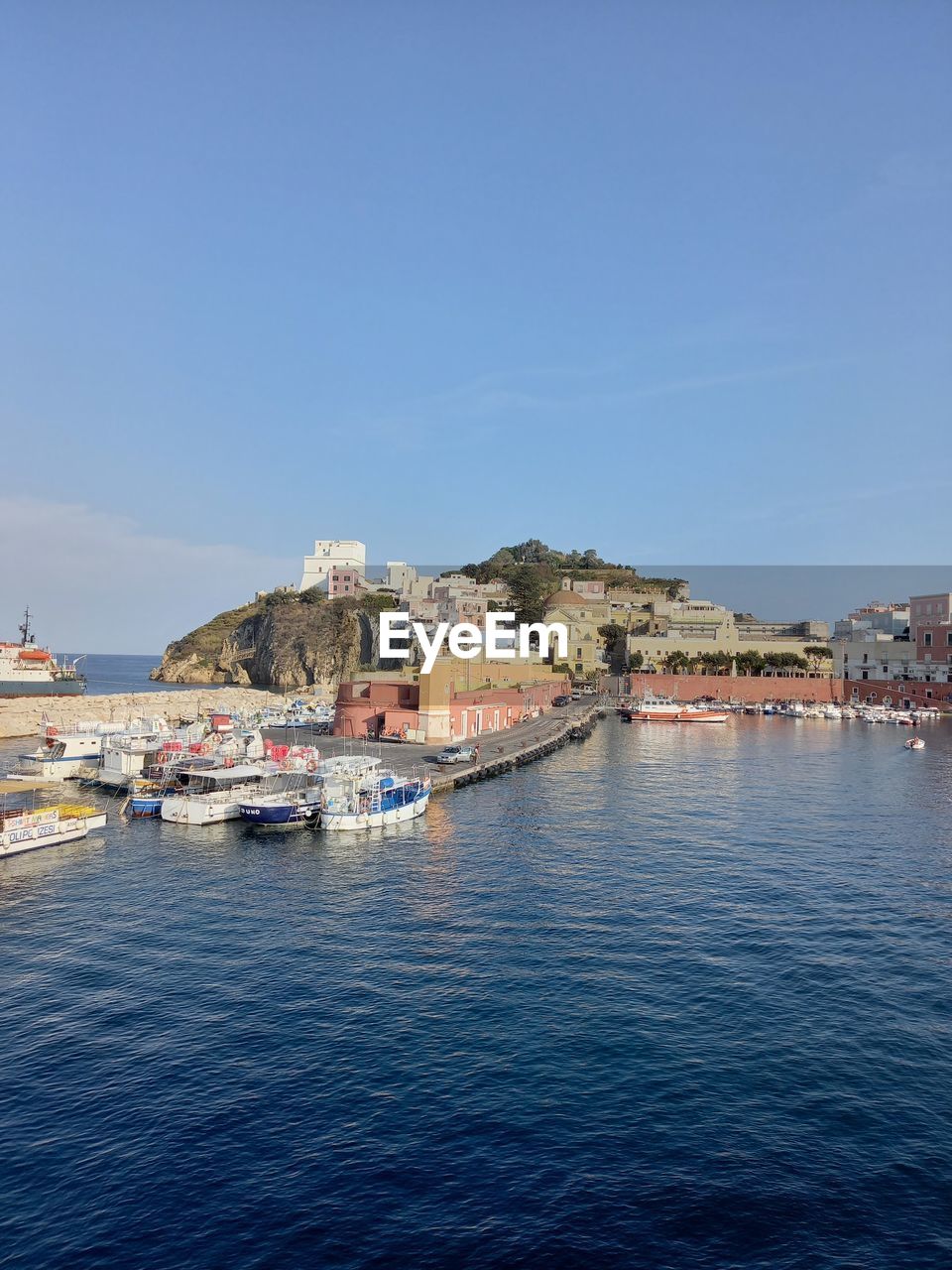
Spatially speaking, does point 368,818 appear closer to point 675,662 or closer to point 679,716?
point 679,716

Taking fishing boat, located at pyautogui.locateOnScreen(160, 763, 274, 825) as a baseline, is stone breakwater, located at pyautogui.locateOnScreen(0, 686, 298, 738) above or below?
above

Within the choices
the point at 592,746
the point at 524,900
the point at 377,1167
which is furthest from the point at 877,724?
the point at 377,1167

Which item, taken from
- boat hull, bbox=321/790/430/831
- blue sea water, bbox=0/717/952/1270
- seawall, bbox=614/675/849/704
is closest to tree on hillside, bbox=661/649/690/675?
seawall, bbox=614/675/849/704

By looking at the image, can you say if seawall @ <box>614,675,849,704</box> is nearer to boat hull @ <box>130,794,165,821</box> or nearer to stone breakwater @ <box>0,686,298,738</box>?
stone breakwater @ <box>0,686,298,738</box>

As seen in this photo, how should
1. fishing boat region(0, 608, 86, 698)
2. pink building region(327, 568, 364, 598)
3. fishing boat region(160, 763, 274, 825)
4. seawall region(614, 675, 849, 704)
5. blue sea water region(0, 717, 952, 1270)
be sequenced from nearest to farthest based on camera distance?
1. blue sea water region(0, 717, 952, 1270)
2. fishing boat region(160, 763, 274, 825)
3. fishing boat region(0, 608, 86, 698)
4. seawall region(614, 675, 849, 704)
5. pink building region(327, 568, 364, 598)
